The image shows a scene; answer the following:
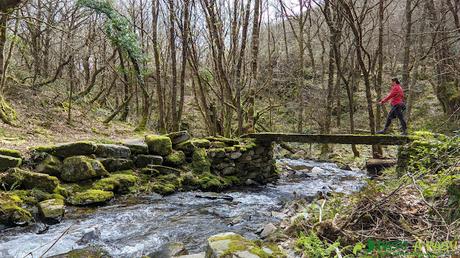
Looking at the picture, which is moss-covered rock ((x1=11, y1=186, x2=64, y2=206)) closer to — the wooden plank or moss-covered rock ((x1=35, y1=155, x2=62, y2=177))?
moss-covered rock ((x1=35, y1=155, x2=62, y2=177))

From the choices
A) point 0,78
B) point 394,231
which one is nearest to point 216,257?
point 394,231

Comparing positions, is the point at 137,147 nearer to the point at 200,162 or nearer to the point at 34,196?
the point at 200,162

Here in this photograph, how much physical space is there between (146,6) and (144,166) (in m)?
14.8

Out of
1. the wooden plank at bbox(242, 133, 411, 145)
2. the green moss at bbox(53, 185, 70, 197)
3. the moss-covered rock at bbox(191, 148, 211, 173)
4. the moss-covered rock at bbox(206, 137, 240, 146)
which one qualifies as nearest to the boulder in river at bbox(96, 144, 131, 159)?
the green moss at bbox(53, 185, 70, 197)

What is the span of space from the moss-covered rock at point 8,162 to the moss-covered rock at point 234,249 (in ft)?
15.3

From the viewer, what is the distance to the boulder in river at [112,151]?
773 centimetres

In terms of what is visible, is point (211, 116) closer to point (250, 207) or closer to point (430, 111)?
point (250, 207)

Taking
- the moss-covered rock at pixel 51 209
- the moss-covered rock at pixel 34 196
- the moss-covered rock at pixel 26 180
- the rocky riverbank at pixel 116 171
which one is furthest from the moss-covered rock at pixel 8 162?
the moss-covered rock at pixel 51 209

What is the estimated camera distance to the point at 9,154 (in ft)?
20.7

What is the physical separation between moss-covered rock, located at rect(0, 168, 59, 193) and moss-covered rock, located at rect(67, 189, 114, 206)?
0.42 metres

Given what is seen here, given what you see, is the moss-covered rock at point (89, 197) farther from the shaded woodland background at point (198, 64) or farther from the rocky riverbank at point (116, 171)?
the shaded woodland background at point (198, 64)

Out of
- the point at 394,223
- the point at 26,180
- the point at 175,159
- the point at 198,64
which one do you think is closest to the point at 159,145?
the point at 175,159

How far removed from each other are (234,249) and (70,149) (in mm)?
5315

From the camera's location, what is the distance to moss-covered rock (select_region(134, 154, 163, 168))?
8.45 m
